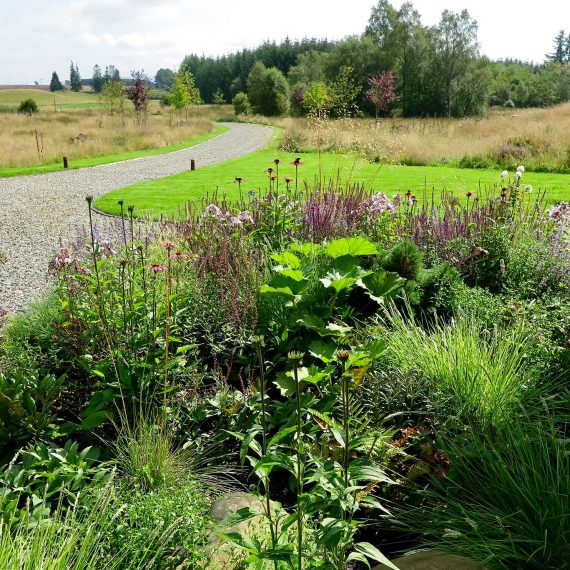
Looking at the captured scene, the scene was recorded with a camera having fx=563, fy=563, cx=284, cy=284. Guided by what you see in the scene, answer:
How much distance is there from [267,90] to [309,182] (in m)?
50.5

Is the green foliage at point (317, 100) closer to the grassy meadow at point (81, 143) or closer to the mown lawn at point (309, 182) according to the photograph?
the mown lawn at point (309, 182)

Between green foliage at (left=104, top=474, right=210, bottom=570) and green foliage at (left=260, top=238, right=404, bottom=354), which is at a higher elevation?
green foliage at (left=260, top=238, right=404, bottom=354)

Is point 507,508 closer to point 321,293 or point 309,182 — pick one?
point 321,293

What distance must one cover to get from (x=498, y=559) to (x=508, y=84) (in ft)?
237

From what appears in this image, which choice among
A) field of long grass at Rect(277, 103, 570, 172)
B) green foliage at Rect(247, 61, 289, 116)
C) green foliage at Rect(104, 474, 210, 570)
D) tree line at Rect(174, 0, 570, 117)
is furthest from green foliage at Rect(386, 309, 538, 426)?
green foliage at Rect(247, 61, 289, 116)

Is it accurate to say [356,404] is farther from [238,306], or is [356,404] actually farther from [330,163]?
[330,163]

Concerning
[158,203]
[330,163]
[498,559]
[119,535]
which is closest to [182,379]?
[119,535]

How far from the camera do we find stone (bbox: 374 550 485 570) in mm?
1900

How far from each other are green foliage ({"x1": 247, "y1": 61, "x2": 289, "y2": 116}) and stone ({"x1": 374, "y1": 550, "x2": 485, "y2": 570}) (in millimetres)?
57499

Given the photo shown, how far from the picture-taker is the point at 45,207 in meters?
12.1

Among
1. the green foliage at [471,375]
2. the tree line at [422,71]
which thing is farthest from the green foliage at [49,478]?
the tree line at [422,71]

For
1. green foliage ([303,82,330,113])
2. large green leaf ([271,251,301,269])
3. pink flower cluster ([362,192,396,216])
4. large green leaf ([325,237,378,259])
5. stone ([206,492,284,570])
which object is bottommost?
stone ([206,492,284,570])

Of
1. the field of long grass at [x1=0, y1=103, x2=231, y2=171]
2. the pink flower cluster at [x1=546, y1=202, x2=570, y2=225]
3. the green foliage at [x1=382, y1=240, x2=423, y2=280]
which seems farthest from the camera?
the field of long grass at [x1=0, y1=103, x2=231, y2=171]

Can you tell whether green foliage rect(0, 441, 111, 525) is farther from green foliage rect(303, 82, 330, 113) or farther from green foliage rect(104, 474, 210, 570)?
green foliage rect(303, 82, 330, 113)
